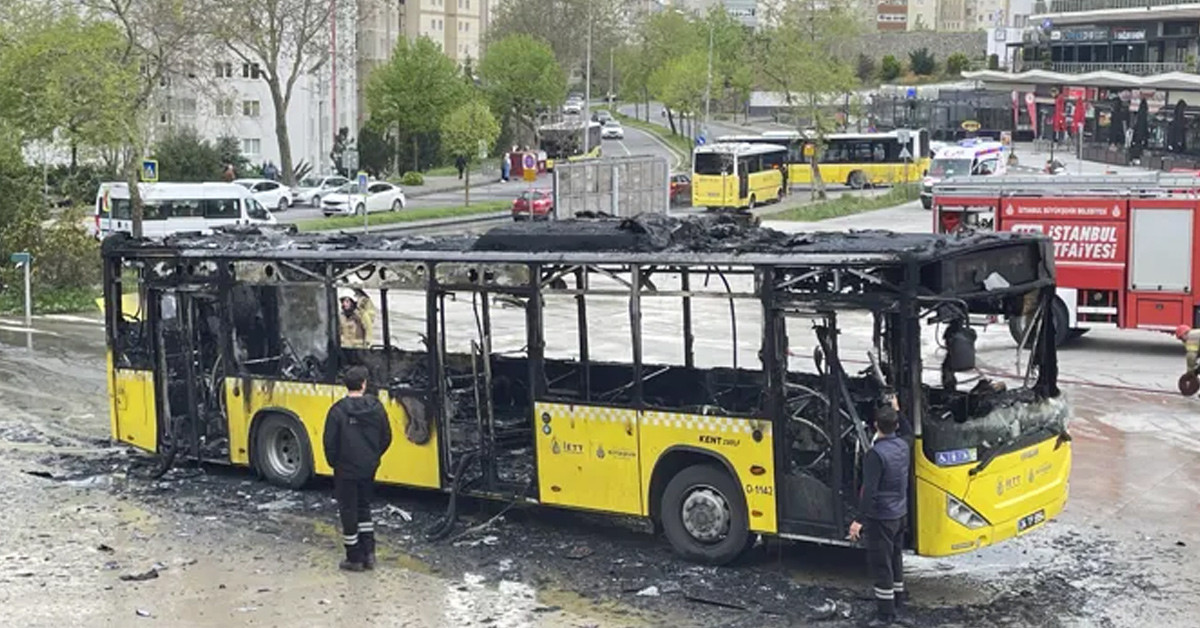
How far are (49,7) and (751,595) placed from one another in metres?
30.6

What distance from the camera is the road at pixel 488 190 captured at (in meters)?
63.6

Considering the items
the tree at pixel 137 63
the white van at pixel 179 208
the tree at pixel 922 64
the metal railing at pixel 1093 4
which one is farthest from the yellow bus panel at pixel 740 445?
the tree at pixel 922 64

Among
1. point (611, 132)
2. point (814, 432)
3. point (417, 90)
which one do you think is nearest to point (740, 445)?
point (814, 432)

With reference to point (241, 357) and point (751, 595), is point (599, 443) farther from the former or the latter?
point (241, 357)

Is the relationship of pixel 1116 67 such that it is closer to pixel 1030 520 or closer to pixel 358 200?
pixel 358 200

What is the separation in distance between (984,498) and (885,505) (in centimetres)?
96

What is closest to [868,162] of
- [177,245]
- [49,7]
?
[49,7]

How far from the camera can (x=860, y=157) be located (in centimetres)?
6806

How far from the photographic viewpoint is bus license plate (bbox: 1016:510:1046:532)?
436 inches

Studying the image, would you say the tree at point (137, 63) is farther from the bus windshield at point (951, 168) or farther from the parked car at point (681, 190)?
the bus windshield at point (951, 168)

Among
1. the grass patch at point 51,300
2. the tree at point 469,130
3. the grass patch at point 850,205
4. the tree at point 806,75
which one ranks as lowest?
the grass patch at point 51,300

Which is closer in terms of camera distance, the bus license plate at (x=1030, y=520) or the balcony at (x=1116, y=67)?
the bus license plate at (x=1030, y=520)

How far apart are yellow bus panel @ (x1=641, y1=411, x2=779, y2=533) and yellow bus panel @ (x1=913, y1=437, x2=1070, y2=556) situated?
3.89 feet

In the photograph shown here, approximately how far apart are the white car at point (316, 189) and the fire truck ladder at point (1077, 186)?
4261cm
